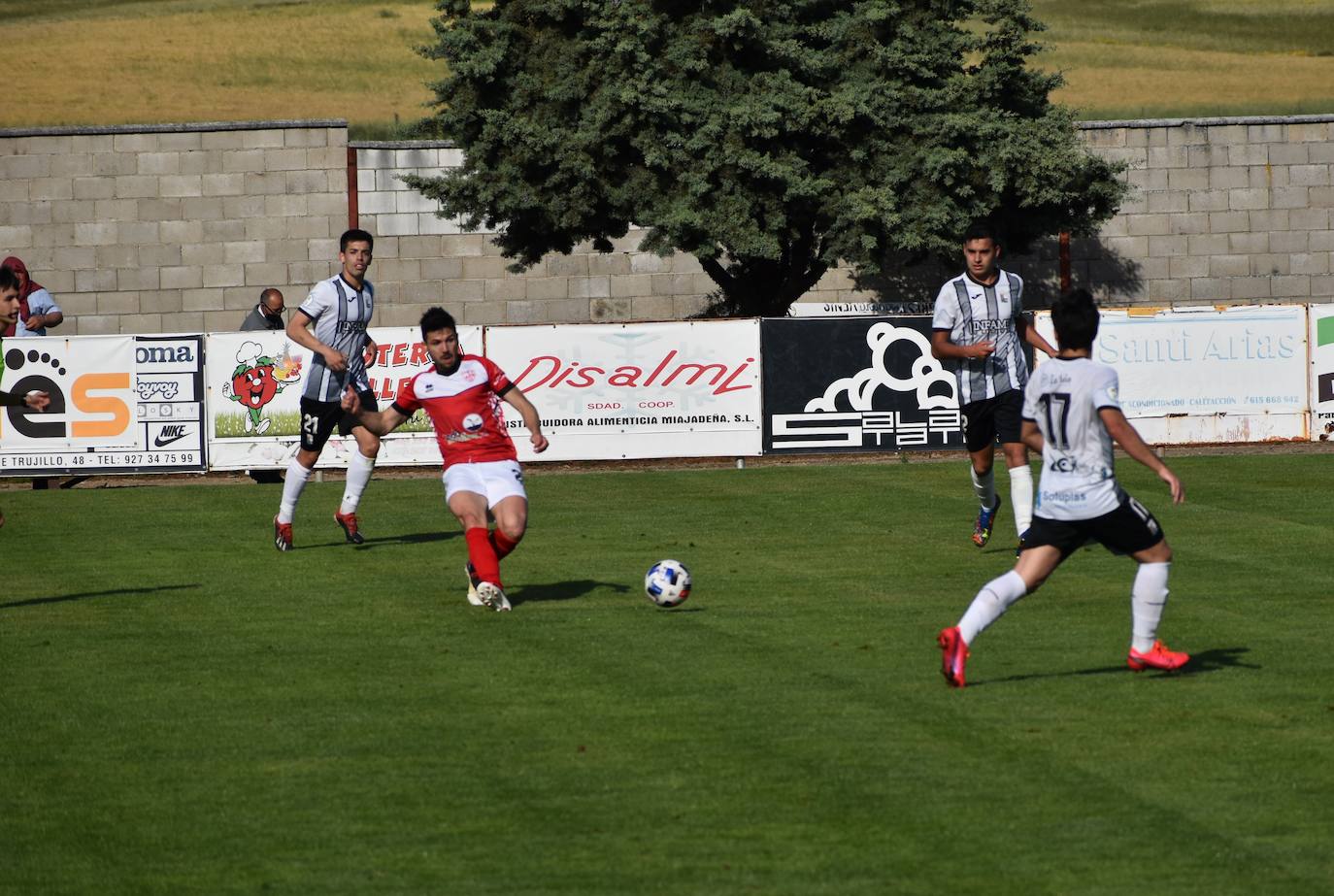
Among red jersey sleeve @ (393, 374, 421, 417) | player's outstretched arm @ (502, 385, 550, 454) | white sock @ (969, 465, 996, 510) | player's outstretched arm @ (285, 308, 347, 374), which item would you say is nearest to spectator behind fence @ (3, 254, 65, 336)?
player's outstretched arm @ (285, 308, 347, 374)

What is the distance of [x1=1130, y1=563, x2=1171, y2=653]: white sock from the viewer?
28.6 ft

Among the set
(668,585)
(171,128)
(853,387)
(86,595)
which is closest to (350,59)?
(171,128)

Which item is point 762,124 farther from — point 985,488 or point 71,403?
point 985,488

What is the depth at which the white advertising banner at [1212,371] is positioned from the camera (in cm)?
2347

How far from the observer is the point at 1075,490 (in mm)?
8562

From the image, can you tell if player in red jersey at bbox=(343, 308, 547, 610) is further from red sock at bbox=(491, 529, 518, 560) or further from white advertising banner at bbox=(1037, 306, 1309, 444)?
white advertising banner at bbox=(1037, 306, 1309, 444)

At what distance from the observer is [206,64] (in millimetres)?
59875

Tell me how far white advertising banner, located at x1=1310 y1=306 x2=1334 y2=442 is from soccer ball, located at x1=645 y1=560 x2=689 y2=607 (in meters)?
14.8

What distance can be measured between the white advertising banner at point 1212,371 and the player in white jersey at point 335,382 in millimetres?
11305

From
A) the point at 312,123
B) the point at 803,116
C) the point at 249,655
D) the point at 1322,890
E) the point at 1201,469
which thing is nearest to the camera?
the point at 1322,890

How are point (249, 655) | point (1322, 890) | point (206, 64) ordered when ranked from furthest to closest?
point (206, 64) < point (249, 655) < point (1322, 890)

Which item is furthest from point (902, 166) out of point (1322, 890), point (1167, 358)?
point (1322, 890)

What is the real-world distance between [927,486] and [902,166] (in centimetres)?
1613

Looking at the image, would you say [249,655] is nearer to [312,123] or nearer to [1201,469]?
[1201,469]
